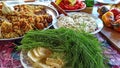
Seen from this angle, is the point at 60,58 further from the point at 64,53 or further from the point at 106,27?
the point at 106,27

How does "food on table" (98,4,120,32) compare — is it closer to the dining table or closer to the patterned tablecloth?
the dining table

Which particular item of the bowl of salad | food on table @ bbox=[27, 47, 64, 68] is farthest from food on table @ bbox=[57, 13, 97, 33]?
food on table @ bbox=[27, 47, 64, 68]

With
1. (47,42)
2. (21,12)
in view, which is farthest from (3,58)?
(21,12)

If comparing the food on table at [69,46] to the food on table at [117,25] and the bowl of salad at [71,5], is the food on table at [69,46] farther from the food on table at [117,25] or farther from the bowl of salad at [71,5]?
the bowl of salad at [71,5]

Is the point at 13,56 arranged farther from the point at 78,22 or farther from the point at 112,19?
the point at 112,19

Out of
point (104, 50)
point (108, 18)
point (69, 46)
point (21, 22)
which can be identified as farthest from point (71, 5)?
point (69, 46)

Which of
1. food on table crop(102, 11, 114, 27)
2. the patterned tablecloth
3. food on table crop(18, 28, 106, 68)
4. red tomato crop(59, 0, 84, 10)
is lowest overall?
the patterned tablecloth
